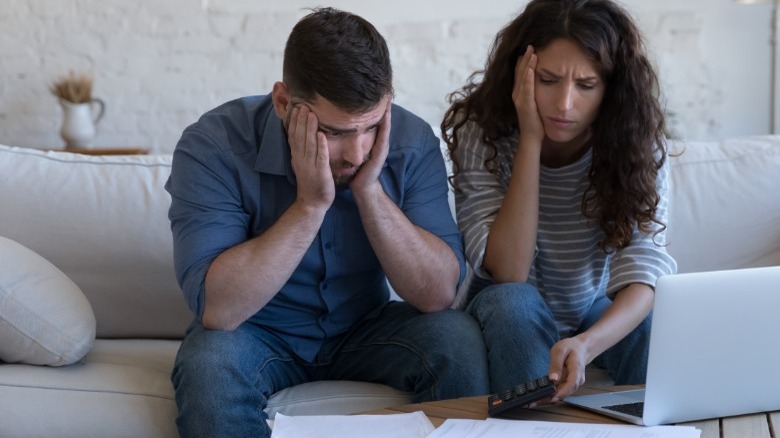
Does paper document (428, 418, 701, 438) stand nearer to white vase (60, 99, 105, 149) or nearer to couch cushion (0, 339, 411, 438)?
couch cushion (0, 339, 411, 438)

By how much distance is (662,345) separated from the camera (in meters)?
1.23

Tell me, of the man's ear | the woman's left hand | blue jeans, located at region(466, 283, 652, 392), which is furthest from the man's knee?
the man's ear

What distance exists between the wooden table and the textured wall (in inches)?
112

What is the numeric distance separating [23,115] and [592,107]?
320 centimetres

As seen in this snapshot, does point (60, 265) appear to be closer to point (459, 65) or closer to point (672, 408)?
point (672, 408)

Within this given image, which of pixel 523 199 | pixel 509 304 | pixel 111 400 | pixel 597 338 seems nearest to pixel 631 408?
pixel 597 338

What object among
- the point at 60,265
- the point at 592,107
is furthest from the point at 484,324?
the point at 60,265

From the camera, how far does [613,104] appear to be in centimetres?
187

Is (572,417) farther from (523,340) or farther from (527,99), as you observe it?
(527,99)

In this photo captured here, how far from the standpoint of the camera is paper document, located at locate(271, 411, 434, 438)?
1259 millimetres

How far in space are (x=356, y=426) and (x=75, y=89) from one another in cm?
321

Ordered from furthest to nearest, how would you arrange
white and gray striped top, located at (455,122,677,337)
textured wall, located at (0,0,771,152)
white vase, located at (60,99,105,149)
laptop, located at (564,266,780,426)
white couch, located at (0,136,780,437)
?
white vase, located at (60,99,105,149) < textured wall, located at (0,0,771,152) < white couch, located at (0,136,780,437) < white and gray striped top, located at (455,122,677,337) < laptop, located at (564,266,780,426)

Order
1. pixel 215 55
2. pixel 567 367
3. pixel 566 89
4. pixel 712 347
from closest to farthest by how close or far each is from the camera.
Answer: pixel 712 347 → pixel 567 367 → pixel 566 89 → pixel 215 55

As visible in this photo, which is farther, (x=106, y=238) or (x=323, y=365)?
(x=106, y=238)
